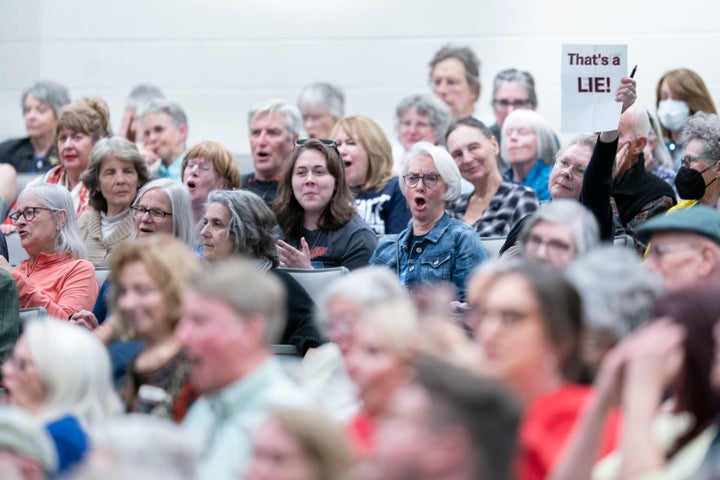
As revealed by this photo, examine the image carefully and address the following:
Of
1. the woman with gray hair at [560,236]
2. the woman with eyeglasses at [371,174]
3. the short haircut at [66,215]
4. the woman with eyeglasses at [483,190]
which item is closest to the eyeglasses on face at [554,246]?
the woman with gray hair at [560,236]

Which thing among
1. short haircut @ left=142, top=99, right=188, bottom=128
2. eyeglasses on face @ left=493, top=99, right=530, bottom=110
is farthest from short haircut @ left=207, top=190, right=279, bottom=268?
eyeglasses on face @ left=493, top=99, right=530, bottom=110

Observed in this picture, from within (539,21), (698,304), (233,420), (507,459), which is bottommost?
(233,420)

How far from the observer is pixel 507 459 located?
2395 mm

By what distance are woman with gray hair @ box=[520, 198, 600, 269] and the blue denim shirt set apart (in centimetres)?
145

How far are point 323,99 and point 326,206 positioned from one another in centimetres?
207

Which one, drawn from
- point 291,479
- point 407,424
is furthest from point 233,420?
point 407,424

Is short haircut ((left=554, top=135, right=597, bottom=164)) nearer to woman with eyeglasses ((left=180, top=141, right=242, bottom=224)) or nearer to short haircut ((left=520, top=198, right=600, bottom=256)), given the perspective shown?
short haircut ((left=520, top=198, right=600, bottom=256))

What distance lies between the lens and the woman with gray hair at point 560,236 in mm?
3791

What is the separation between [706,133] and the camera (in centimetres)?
527

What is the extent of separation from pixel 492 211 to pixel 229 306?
9.56 ft

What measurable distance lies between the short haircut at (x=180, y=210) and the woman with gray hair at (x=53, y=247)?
0.40 meters

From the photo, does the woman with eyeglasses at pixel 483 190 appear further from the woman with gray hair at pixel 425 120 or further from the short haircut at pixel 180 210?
the short haircut at pixel 180 210

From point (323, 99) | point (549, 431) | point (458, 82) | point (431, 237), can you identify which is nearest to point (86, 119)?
point (323, 99)

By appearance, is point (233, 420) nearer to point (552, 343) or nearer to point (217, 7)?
point (552, 343)
